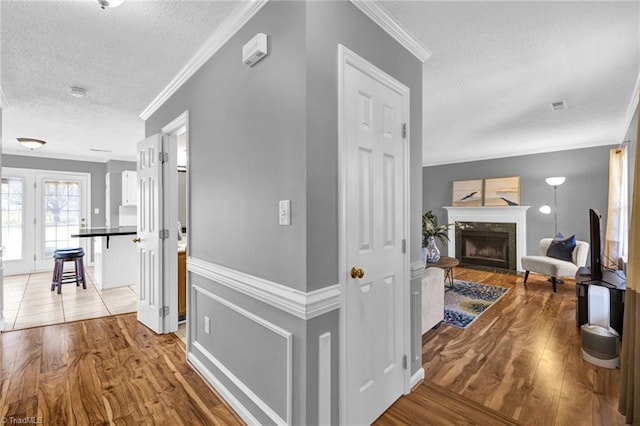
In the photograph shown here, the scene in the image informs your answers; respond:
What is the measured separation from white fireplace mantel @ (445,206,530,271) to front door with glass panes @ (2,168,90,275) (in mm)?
8212

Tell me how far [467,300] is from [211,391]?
3.54 m

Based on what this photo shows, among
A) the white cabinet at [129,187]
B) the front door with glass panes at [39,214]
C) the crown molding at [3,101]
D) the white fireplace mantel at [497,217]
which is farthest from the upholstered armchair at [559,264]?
the front door with glass panes at [39,214]

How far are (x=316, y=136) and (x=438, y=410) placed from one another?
1883mm

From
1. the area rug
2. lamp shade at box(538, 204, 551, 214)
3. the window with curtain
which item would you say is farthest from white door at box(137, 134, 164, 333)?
lamp shade at box(538, 204, 551, 214)

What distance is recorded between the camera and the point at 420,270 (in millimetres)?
2229

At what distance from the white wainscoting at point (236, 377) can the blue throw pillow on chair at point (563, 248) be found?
5272mm

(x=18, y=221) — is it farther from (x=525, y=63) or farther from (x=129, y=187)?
(x=525, y=63)

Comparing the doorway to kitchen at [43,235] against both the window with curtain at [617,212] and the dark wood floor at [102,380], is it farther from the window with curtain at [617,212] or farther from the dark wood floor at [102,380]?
the window with curtain at [617,212]

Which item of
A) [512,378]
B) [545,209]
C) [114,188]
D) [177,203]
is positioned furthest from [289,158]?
[114,188]

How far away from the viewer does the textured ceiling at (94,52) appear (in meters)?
1.80

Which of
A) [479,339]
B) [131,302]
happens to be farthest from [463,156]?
[131,302]

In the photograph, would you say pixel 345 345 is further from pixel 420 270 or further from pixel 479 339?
pixel 479 339

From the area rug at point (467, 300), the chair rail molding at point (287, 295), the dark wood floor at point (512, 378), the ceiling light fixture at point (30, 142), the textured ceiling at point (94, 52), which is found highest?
the textured ceiling at point (94, 52)

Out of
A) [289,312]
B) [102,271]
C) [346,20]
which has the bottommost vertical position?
[102,271]
